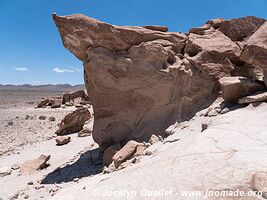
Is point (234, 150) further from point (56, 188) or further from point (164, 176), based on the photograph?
point (56, 188)

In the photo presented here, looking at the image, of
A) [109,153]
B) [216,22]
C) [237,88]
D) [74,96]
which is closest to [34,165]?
[109,153]

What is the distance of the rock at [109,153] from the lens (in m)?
7.68

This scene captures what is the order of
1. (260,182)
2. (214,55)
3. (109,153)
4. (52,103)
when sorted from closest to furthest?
1. (260,182)
2. (109,153)
3. (214,55)
4. (52,103)

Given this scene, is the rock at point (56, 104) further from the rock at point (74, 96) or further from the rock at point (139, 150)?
the rock at point (139, 150)

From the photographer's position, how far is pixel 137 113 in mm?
8453

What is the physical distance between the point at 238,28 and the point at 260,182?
22.4 ft

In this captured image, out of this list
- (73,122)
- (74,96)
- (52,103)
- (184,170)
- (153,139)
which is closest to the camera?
(184,170)

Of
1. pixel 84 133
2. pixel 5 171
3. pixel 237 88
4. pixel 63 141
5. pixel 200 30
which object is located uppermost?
pixel 200 30

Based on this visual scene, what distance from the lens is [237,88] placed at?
690 centimetres

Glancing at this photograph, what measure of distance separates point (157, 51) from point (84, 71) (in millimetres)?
2414

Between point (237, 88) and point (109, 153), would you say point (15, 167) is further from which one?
point (237, 88)

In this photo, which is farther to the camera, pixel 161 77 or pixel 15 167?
pixel 15 167

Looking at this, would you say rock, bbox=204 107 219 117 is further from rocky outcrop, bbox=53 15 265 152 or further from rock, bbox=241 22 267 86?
rock, bbox=241 22 267 86

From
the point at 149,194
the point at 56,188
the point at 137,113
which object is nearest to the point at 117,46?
the point at 137,113
